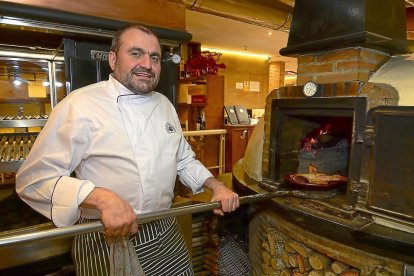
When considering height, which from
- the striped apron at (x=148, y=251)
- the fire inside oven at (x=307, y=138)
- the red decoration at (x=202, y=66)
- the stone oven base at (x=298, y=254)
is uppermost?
the red decoration at (x=202, y=66)

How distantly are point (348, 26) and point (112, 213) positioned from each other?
1.71 m

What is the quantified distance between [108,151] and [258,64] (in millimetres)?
7434

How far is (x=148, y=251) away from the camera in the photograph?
1.36 m

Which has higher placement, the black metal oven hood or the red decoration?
the red decoration

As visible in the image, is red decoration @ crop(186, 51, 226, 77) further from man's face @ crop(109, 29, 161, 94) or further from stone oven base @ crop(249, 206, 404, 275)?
man's face @ crop(109, 29, 161, 94)

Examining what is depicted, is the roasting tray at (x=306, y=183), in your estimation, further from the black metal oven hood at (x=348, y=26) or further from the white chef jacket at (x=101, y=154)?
the black metal oven hood at (x=348, y=26)

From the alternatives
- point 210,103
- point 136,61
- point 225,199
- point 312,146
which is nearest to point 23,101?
point 136,61

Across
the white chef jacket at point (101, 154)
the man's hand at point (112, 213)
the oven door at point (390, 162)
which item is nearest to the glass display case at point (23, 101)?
the white chef jacket at point (101, 154)

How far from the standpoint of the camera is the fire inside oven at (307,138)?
6.23 feet

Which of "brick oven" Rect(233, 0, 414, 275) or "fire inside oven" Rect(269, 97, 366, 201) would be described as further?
"fire inside oven" Rect(269, 97, 366, 201)

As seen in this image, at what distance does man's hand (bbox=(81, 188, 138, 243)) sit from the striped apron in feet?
1.07

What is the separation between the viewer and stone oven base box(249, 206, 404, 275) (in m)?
1.45

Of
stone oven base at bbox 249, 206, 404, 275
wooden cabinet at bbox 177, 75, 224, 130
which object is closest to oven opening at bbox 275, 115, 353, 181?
stone oven base at bbox 249, 206, 404, 275

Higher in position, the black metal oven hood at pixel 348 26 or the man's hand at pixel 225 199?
the black metal oven hood at pixel 348 26
